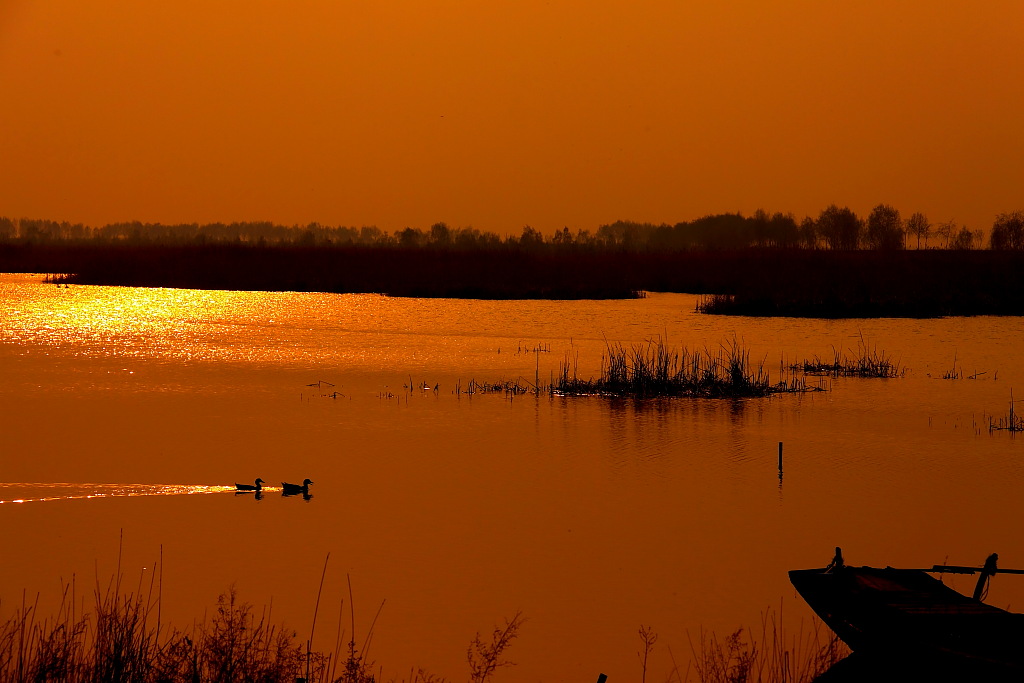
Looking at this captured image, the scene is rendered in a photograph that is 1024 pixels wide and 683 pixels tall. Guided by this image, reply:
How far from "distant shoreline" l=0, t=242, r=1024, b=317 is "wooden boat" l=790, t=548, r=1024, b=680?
22.7m

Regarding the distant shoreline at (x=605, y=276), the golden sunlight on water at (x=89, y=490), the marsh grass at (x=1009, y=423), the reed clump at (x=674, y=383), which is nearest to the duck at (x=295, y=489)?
the golden sunlight on water at (x=89, y=490)

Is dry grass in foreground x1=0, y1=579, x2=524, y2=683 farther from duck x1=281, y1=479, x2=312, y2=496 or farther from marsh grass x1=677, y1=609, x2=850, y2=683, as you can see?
duck x1=281, y1=479, x2=312, y2=496

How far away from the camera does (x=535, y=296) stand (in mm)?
34562

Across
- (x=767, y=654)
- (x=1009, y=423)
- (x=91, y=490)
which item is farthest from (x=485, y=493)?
(x=1009, y=423)

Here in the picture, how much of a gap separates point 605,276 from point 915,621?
35719mm

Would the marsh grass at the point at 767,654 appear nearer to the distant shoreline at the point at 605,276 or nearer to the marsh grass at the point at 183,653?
the marsh grass at the point at 183,653

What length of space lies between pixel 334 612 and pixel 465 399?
26.1 feet

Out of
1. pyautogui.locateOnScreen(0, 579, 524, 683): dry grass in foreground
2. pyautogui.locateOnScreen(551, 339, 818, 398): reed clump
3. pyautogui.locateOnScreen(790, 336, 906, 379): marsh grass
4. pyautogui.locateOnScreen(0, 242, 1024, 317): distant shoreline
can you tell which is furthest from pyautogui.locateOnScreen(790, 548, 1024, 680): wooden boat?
pyautogui.locateOnScreen(0, 242, 1024, 317): distant shoreline

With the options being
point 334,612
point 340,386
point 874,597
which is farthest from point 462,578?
point 340,386

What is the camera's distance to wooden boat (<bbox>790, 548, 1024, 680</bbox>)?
4285 mm

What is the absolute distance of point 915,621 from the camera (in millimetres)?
4488

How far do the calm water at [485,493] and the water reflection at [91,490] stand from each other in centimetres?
4

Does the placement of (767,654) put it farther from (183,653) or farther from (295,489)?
Result: (295,489)

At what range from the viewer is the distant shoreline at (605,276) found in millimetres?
28266
